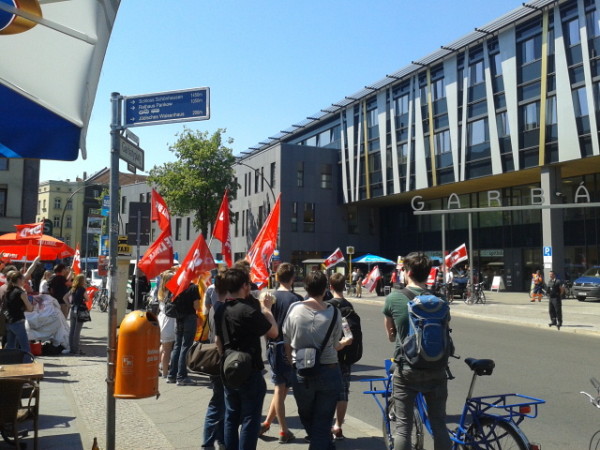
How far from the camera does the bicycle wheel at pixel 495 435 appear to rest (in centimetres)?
432

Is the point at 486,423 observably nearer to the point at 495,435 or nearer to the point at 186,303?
the point at 495,435

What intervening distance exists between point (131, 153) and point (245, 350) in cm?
186

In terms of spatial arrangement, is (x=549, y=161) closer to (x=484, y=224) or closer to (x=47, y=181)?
(x=484, y=224)

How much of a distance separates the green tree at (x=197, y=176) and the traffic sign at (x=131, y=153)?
1788 inches

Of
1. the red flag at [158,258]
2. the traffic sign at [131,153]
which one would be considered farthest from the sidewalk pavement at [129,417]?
the traffic sign at [131,153]

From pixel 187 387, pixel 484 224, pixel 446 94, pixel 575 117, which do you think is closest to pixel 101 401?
pixel 187 387

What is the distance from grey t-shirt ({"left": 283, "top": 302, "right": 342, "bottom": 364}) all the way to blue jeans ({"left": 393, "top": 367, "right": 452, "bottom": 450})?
62 cm

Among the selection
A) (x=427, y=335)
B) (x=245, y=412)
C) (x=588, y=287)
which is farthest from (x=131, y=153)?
(x=588, y=287)

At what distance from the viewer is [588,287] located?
95.6 ft

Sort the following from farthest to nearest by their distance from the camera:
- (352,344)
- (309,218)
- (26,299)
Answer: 1. (309,218)
2. (26,299)
3. (352,344)

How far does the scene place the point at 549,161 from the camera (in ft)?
102

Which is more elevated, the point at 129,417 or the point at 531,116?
the point at 531,116

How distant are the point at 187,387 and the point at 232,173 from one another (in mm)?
45574

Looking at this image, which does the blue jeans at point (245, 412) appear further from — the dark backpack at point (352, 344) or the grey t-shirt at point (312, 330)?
the dark backpack at point (352, 344)
